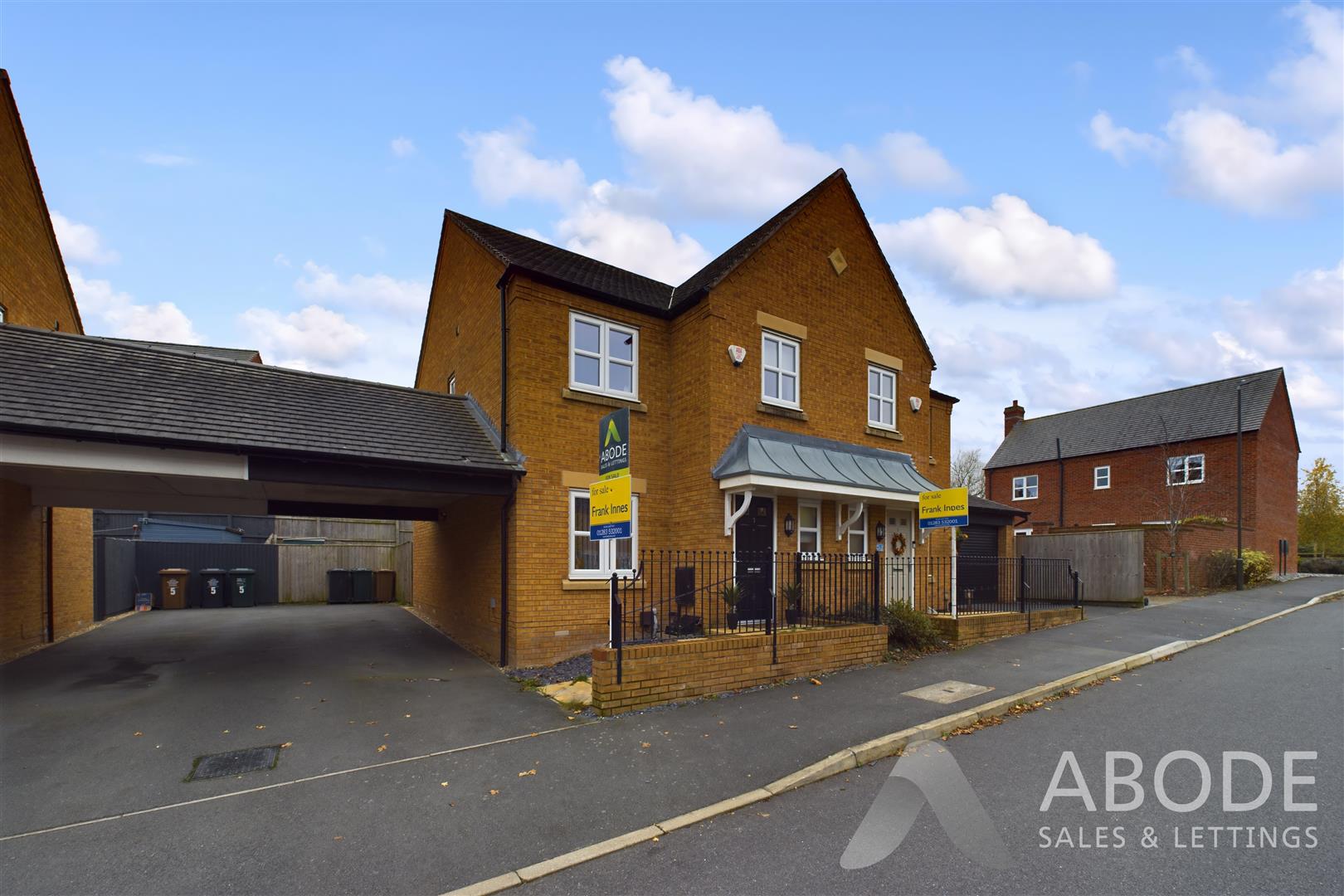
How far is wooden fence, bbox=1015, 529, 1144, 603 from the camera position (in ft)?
60.6

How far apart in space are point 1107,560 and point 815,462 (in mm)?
12559

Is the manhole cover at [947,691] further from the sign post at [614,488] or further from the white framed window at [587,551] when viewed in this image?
the white framed window at [587,551]

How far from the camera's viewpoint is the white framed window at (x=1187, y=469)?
28.9 meters

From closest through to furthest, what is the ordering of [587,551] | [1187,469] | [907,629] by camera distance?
[907,629] → [587,551] → [1187,469]

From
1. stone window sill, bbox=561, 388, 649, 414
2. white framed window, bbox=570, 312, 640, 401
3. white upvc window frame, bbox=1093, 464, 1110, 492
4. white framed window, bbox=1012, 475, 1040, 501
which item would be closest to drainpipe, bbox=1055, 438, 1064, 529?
white upvc window frame, bbox=1093, 464, 1110, 492

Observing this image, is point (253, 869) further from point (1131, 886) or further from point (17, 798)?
point (1131, 886)

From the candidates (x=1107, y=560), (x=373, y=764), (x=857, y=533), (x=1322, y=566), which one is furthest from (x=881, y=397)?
(x=1322, y=566)

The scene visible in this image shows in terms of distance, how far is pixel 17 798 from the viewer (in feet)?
17.9

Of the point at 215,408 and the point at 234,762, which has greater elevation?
the point at 215,408

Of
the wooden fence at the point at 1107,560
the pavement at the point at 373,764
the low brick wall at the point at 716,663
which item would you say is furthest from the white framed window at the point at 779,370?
the wooden fence at the point at 1107,560

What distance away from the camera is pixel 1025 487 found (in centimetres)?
3650

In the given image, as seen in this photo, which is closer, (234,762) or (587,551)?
(234,762)

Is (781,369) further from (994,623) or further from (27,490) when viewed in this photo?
(27,490)

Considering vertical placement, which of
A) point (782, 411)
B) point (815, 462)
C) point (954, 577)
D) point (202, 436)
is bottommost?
point (954, 577)
